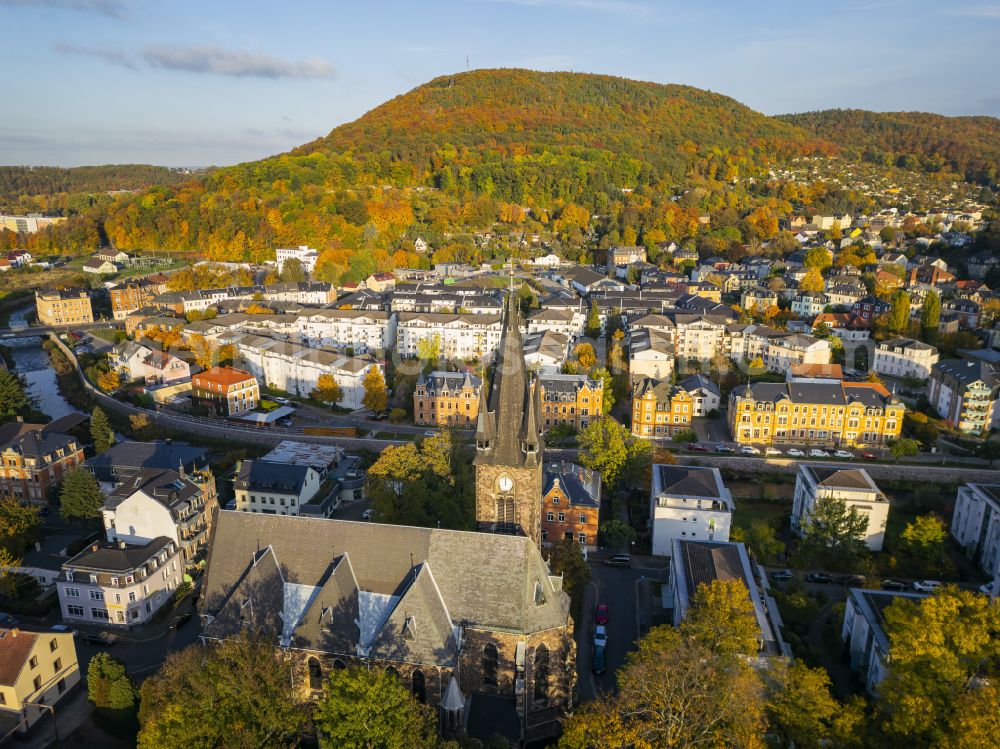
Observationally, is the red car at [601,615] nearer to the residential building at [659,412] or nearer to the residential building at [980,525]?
the residential building at [980,525]

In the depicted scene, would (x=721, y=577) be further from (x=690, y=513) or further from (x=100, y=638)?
(x=100, y=638)

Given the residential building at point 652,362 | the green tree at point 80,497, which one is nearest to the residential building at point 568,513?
the green tree at point 80,497

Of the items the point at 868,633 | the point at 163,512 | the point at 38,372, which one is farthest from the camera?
the point at 38,372

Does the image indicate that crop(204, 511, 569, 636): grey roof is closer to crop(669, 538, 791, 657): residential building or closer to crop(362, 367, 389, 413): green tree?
crop(669, 538, 791, 657): residential building

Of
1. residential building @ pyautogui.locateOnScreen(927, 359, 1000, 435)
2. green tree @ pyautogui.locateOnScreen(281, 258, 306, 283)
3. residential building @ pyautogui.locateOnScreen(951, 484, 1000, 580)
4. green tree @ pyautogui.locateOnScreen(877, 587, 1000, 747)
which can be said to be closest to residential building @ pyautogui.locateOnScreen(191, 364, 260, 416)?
green tree @ pyautogui.locateOnScreen(281, 258, 306, 283)

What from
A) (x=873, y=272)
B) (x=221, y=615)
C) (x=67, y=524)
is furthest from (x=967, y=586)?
(x=873, y=272)

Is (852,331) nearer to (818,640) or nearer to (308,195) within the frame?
(818,640)

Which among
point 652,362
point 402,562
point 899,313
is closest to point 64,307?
point 652,362
